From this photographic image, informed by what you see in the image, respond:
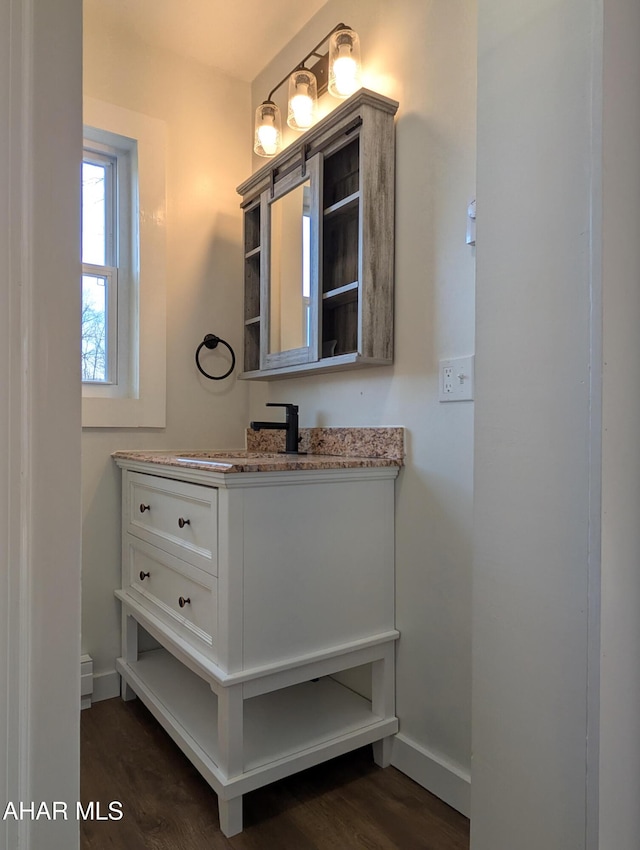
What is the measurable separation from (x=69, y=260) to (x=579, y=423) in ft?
2.31

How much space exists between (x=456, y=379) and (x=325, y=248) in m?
0.73

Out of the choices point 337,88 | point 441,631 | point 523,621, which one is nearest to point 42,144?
point 523,621

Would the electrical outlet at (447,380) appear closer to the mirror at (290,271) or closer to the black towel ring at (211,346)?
the mirror at (290,271)

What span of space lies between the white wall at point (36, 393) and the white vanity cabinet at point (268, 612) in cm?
86

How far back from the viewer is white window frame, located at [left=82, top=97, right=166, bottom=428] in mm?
2123

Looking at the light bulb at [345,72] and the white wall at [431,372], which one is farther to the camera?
the light bulb at [345,72]

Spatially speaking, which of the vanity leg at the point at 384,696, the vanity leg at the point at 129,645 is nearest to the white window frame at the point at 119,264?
the vanity leg at the point at 129,645

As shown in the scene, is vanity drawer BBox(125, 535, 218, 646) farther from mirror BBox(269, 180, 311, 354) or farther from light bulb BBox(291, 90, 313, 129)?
light bulb BBox(291, 90, 313, 129)

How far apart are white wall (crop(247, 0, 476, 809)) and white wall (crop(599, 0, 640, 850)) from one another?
645 millimetres

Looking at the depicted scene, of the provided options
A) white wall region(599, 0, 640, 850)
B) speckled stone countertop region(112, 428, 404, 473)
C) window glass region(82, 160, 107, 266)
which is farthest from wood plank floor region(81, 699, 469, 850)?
window glass region(82, 160, 107, 266)

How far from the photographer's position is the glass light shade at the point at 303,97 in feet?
6.30

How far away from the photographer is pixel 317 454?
1.96 m

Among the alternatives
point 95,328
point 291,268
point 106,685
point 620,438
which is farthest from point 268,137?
point 106,685

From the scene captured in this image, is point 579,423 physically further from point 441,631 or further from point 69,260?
point 441,631
